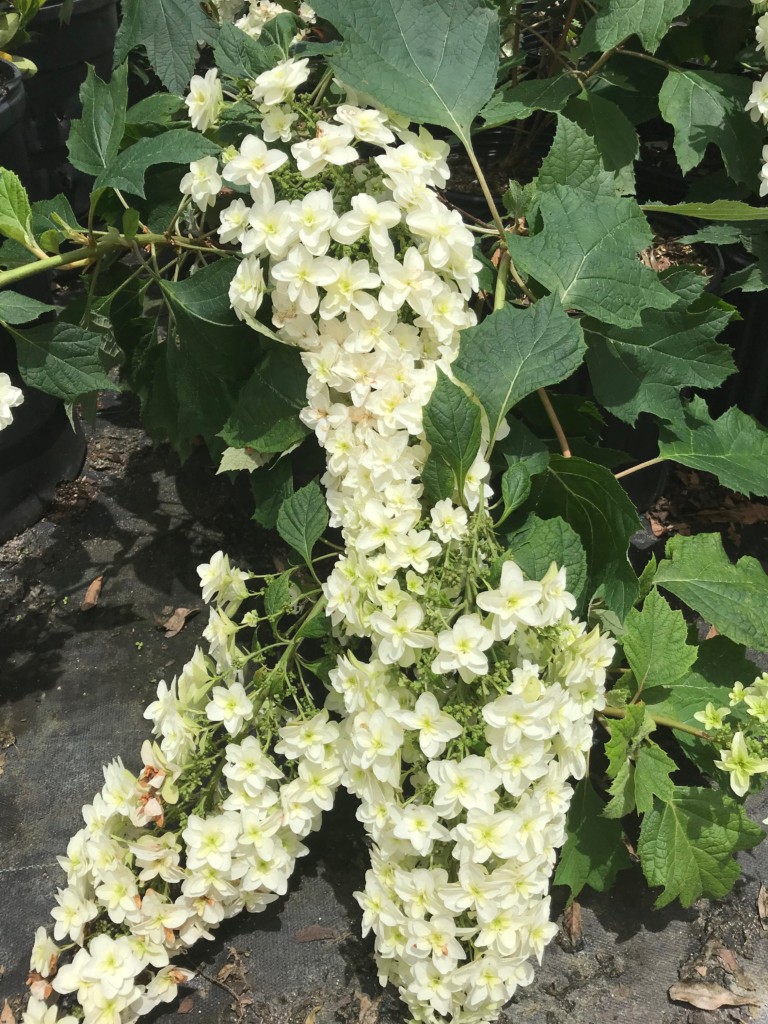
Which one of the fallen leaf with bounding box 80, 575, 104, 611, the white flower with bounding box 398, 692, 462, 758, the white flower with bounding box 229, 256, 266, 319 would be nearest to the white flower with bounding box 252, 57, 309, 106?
the white flower with bounding box 229, 256, 266, 319

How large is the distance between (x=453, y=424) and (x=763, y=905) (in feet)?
3.38

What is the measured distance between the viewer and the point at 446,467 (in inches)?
51.3

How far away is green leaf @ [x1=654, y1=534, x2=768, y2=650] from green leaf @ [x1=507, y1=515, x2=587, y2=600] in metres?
0.31

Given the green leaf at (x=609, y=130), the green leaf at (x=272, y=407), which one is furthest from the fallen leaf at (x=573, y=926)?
the green leaf at (x=609, y=130)

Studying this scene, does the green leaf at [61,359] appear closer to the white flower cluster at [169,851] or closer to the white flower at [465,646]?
the white flower cluster at [169,851]

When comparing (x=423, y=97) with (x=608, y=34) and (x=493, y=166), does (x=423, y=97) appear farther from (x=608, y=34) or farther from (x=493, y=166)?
(x=493, y=166)

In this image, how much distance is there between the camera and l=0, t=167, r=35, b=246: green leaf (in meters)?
1.44

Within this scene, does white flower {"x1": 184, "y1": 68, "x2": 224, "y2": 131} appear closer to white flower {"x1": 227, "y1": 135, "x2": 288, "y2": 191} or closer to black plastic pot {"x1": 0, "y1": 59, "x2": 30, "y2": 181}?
white flower {"x1": 227, "y1": 135, "x2": 288, "y2": 191}

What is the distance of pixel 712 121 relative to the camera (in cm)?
185

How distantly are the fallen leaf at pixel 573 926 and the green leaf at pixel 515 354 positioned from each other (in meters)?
0.83

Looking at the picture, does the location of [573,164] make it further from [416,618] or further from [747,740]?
[747,740]

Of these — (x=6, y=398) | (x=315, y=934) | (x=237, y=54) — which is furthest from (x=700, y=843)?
(x=237, y=54)

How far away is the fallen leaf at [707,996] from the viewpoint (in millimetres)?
1427

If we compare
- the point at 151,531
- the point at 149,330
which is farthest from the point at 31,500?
the point at 149,330
